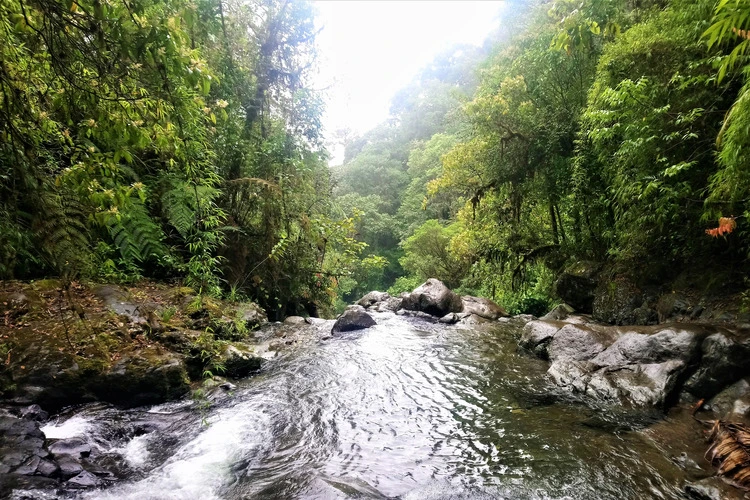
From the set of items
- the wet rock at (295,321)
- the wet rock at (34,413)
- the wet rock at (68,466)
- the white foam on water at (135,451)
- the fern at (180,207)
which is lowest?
the white foam on water at (135,451)

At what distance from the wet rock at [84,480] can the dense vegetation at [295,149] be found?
5.88 feet

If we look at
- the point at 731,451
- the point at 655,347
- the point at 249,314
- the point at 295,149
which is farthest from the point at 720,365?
the point at 295,149

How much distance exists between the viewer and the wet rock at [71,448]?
3523 mm

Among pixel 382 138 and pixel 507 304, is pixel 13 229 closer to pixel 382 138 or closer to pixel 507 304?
pixel 507 304

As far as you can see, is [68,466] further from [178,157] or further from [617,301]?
[617,301]

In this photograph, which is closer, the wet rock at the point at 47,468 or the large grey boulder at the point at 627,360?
the wet rock at the point at 47,468

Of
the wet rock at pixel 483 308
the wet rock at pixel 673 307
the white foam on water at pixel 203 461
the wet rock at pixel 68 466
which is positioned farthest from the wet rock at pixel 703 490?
the wet rock at pixel 483 308

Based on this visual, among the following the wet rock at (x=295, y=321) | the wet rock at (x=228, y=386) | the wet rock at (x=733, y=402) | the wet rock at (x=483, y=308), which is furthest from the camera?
the wet rock at (x=483, y=308)

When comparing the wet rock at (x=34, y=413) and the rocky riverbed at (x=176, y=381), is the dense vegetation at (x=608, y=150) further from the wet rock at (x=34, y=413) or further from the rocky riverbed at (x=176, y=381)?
the wet rock at (x=34, y=413)

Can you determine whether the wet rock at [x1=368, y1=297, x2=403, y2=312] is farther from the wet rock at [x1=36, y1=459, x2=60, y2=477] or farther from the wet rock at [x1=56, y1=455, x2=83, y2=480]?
the wet rock at [x1=36, y1=459, x2=60, y2=477]

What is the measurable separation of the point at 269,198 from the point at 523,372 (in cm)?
721

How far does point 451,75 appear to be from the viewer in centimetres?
4625

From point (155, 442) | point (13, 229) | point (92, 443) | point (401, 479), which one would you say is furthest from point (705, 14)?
point (92, 443)

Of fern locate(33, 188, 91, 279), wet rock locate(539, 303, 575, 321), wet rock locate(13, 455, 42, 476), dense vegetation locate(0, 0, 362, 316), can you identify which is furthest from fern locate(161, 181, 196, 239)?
wet rock locate(539, 303, 575, 321)
